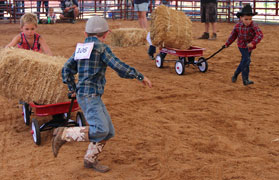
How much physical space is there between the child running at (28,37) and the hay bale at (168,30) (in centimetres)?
328

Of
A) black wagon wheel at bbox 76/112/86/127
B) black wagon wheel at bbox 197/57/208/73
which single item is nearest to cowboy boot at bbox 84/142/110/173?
black wagon wheel at bbox 76/112/86/127

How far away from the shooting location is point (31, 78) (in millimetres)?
4730

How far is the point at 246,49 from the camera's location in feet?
23.1

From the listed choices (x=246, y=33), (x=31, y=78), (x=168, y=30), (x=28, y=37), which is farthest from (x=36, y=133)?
(x=168, y=30)

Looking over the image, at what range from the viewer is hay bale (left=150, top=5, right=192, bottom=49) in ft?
27.5

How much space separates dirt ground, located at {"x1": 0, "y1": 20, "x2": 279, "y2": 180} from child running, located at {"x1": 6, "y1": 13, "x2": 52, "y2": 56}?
38.9 inches

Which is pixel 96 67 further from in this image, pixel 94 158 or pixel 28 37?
pixel 28 37

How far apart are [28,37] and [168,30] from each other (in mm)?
3565

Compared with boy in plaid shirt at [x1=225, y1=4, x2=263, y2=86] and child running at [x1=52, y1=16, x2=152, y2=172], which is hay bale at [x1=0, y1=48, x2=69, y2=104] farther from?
boy in plaid shirt at [x1=225, y1=4, x2=263, y2=86]

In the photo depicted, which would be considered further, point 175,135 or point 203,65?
point 203,65

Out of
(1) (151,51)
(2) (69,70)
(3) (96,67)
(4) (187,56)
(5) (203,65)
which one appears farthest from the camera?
(1) (151,51)

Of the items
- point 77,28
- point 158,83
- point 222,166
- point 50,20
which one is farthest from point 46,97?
point 50,20

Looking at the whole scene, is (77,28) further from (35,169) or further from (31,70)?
(35,169)

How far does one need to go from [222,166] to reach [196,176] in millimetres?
348
